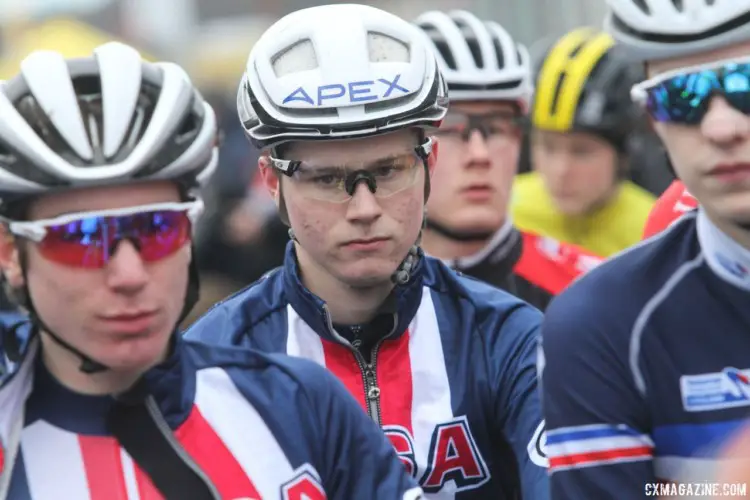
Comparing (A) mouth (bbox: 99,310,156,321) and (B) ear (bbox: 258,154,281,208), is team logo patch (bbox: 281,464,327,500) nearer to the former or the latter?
(A) mouth (bbox: 99,310,156,321)

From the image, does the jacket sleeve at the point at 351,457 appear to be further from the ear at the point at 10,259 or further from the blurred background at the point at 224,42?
the blurred background at the point at 224,42

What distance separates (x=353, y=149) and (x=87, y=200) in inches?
50.3

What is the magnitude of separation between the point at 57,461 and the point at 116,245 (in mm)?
512

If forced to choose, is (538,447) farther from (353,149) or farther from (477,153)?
(477,153)

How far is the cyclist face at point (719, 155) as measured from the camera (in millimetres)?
3793

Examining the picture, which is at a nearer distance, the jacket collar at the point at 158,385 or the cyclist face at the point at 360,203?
the jacket collar at the point at 158,385

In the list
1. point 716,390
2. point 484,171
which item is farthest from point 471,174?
point 716,390

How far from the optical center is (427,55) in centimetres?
521

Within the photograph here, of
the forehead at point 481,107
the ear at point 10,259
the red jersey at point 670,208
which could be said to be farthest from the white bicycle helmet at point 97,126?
the forehead at point 481,107

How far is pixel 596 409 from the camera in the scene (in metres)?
3.91

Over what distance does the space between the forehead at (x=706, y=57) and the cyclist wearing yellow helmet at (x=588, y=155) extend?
4.75m

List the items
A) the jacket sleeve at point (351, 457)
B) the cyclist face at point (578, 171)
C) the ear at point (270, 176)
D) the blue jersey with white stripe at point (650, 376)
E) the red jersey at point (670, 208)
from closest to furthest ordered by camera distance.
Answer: the blue jersey with white stripe at point (650, 376)
the jacket sleeve at point (351, 457)
the ear at point (270, 176)
the red jersey at point (670, 208)
the cyclist face at point (578, 171)

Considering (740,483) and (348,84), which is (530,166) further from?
(740,483)

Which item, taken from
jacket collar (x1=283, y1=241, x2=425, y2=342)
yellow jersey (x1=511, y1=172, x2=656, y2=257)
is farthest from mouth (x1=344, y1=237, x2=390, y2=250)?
yellow jersey (x1=511, y1=172, x2=656, y2=257)
